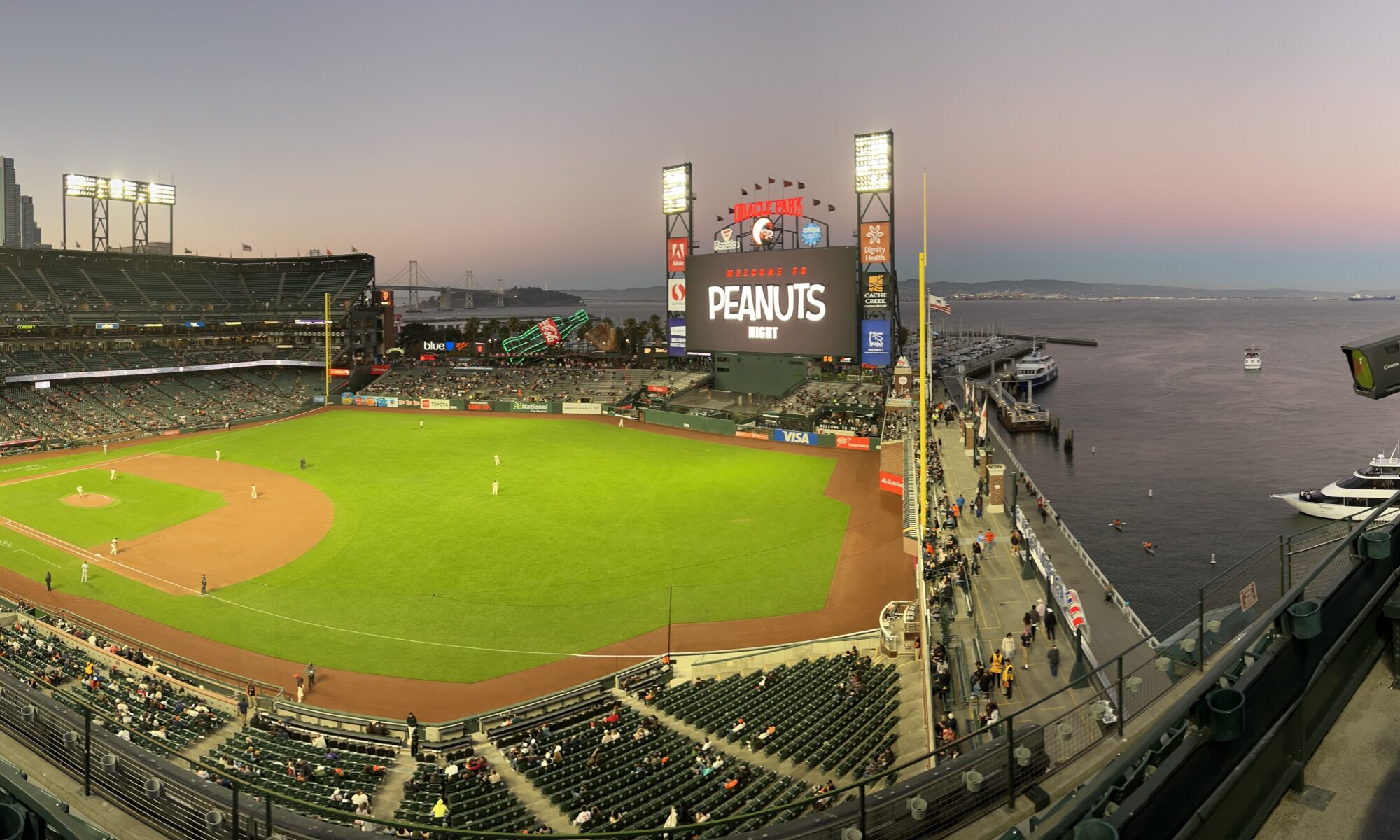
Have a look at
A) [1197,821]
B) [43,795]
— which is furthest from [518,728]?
[1197,821]

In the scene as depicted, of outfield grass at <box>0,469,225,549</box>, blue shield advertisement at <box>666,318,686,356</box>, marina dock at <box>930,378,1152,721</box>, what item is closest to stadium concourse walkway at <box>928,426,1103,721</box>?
marina dock at <box>930,378,1152,721</box>

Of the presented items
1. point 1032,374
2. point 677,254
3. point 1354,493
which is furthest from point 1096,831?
point 1032,374

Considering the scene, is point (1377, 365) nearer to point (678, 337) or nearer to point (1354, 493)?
point (1354, 493)

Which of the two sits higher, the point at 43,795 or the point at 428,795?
the point at 43,795

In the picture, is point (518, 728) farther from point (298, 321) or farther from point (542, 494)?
point (298, 321)

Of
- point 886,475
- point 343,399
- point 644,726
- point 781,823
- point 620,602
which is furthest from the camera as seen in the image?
point 343,399

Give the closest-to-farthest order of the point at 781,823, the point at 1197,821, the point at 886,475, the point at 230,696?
the point at 1197,821
the point at 781,823
the point at 230,696
the point at 886,475

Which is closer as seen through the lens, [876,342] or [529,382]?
[876,342]
